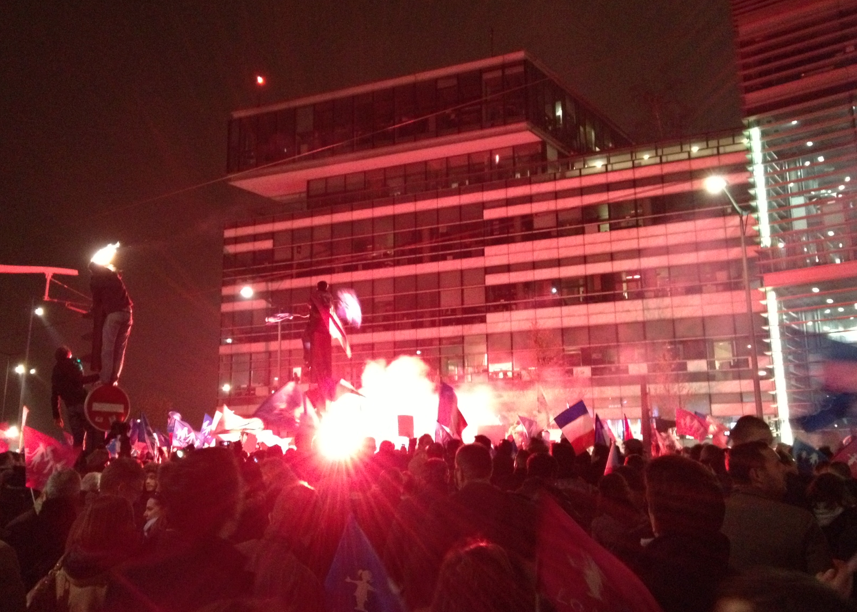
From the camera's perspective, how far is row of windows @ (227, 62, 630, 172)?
58.8m

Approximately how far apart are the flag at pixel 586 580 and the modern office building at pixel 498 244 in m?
45.0

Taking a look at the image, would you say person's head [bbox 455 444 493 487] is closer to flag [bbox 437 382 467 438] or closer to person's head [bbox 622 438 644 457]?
person's head [bbox 622 438 644 457]

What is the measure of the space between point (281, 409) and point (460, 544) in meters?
13.0

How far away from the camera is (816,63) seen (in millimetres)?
24281

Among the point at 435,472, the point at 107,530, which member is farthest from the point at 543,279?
the point at 107,530

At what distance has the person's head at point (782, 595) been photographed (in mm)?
1476

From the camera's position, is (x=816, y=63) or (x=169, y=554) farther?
(x=816, y=63)

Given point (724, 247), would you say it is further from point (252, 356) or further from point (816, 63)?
point (252, 356)

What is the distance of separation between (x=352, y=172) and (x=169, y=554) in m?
62.2

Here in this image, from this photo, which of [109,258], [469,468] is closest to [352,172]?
[109,258]

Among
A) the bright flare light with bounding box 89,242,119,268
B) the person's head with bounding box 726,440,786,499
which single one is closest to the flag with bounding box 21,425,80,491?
the bright flare light with bounding box 89,242,119,268

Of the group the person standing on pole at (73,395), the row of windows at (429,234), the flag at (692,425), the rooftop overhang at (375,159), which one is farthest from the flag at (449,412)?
the rooftop overhang at (375,159)

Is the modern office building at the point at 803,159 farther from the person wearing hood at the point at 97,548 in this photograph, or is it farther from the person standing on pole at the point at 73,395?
the person wearing hood at the point at 97,548

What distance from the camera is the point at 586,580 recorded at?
117 inches
